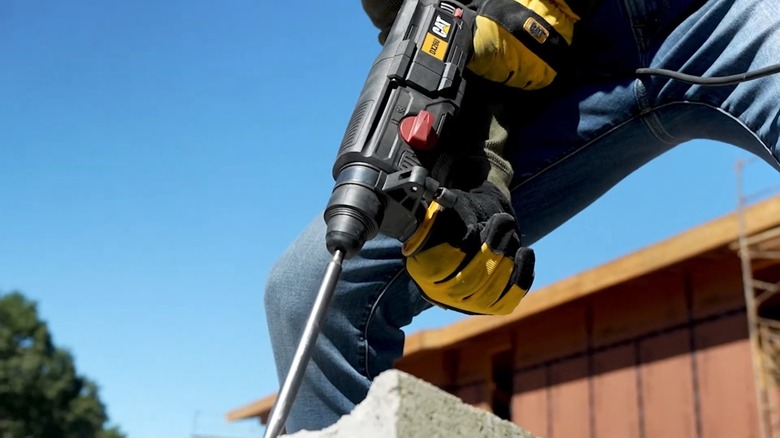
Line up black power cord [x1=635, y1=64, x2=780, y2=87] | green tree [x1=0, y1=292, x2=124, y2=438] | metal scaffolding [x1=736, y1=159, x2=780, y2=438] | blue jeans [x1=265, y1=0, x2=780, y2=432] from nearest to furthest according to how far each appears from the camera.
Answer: black power cord [x1=635, y1=64, x2=780, y2=87] < blue jeans [x1=265, y1=0, x2=780, y2=432] < metal scaffolding [x1=736, y1=159, x2=780, y2=438] < green tree [x1=0, y1=292, x2=124, y2=438]

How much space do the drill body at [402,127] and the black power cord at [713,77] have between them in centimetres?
27

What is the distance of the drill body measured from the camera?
100 cm

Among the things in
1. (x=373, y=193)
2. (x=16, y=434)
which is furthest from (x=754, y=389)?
(x=16, y=434)

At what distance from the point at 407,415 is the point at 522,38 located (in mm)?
604

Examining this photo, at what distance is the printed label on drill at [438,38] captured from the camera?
1149 millimetres

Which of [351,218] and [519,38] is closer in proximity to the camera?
[351,218]

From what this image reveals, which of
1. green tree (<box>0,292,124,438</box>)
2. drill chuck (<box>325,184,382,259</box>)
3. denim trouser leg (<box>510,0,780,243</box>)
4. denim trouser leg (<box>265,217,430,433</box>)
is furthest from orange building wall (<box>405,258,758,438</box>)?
green tree (<box>0,292,124,438</box>)

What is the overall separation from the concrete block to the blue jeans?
0.44m

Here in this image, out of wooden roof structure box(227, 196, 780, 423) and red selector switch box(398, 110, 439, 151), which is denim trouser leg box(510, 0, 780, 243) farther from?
wooden roof structure box(227, 196, 780, 423)

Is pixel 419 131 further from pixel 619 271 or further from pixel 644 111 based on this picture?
pixel 619 271

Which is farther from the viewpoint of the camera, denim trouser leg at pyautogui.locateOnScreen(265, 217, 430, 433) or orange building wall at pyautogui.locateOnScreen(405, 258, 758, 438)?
orange building wall at pyautogui.locateOnScreen(405, 258, 758, 438)

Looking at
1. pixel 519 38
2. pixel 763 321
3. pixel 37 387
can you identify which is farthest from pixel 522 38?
pixel 37 387

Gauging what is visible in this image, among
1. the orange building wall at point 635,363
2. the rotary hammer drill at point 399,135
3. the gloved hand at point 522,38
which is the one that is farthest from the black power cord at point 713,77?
the orange building wall at point 635,363

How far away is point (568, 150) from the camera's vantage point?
1.32 meters
